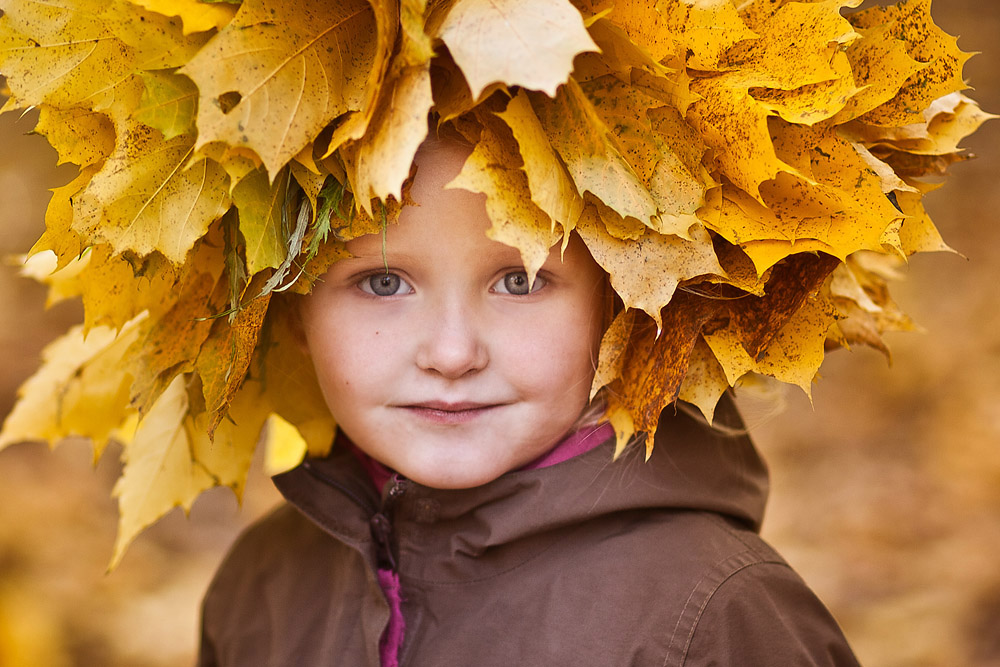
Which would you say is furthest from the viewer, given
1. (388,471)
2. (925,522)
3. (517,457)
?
(925,522)

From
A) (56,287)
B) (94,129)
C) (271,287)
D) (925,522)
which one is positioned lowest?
(925,522)

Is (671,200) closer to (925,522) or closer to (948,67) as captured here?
(948,67)

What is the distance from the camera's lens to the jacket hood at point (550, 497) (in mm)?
1117

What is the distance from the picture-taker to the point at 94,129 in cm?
102

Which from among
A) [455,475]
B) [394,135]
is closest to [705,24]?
[394,135]

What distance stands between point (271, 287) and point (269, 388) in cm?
37

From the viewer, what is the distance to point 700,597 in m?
1.05

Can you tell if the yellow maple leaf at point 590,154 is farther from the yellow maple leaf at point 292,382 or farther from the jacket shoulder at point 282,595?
the jacket shoulder at point 282,595

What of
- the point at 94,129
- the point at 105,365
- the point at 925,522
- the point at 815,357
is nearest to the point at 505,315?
the point at 815,357

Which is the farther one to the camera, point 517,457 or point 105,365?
point 105,365

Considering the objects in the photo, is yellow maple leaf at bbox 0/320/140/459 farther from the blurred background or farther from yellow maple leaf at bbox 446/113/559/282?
the blurred background

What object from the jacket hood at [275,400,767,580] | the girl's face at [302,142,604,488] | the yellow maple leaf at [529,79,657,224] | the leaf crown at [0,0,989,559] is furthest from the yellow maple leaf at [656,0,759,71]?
the jacket hood at [275,400,767,580]

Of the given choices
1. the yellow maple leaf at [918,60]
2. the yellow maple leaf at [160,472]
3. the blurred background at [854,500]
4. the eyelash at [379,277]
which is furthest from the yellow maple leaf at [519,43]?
the blurred background at [854,500]

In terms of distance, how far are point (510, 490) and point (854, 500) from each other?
2413 millimetres
